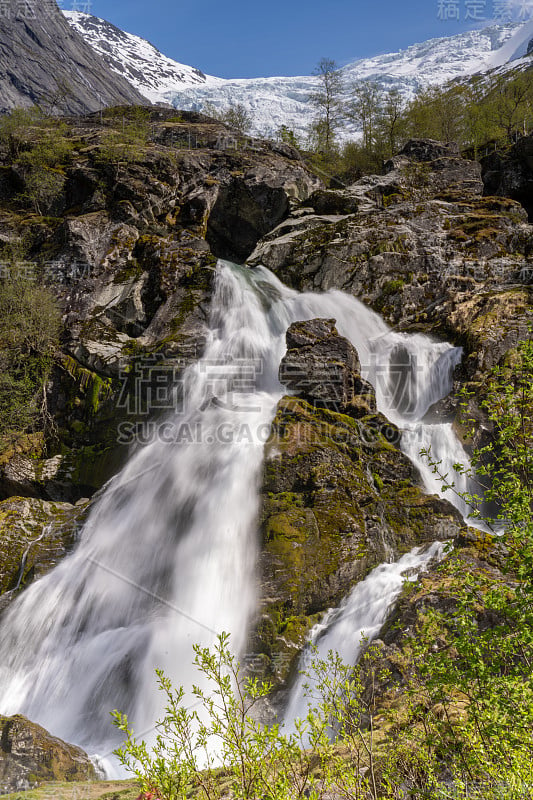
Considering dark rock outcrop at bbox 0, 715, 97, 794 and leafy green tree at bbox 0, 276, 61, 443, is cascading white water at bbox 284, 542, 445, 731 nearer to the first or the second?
dark rock outcrop at bbox 0, 715, 97, 794

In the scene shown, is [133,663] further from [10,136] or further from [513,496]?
[10,136]

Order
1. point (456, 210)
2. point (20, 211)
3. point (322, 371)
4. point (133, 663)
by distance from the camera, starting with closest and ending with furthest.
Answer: point (133, 663) → point (322, 371) → point (456, 210) → point (20, 211)

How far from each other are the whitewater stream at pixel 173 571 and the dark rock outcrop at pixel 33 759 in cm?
88

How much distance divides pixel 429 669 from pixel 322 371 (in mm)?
11233

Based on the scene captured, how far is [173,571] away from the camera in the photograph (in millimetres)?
10859

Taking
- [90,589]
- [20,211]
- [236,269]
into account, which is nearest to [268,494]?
[90,589]

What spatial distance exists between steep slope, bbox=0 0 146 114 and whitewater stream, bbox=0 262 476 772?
262ft

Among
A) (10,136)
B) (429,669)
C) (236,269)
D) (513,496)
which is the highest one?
(10,136)

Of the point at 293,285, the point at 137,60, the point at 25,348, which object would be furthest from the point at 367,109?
the point at 137,60

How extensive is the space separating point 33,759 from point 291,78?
184 meters

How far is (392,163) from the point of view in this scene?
29891 mm

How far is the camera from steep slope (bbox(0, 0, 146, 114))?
281ft

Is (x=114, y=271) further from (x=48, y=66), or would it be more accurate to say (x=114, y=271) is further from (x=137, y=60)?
(x=137, y=60)

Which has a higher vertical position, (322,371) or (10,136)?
(10,136)
